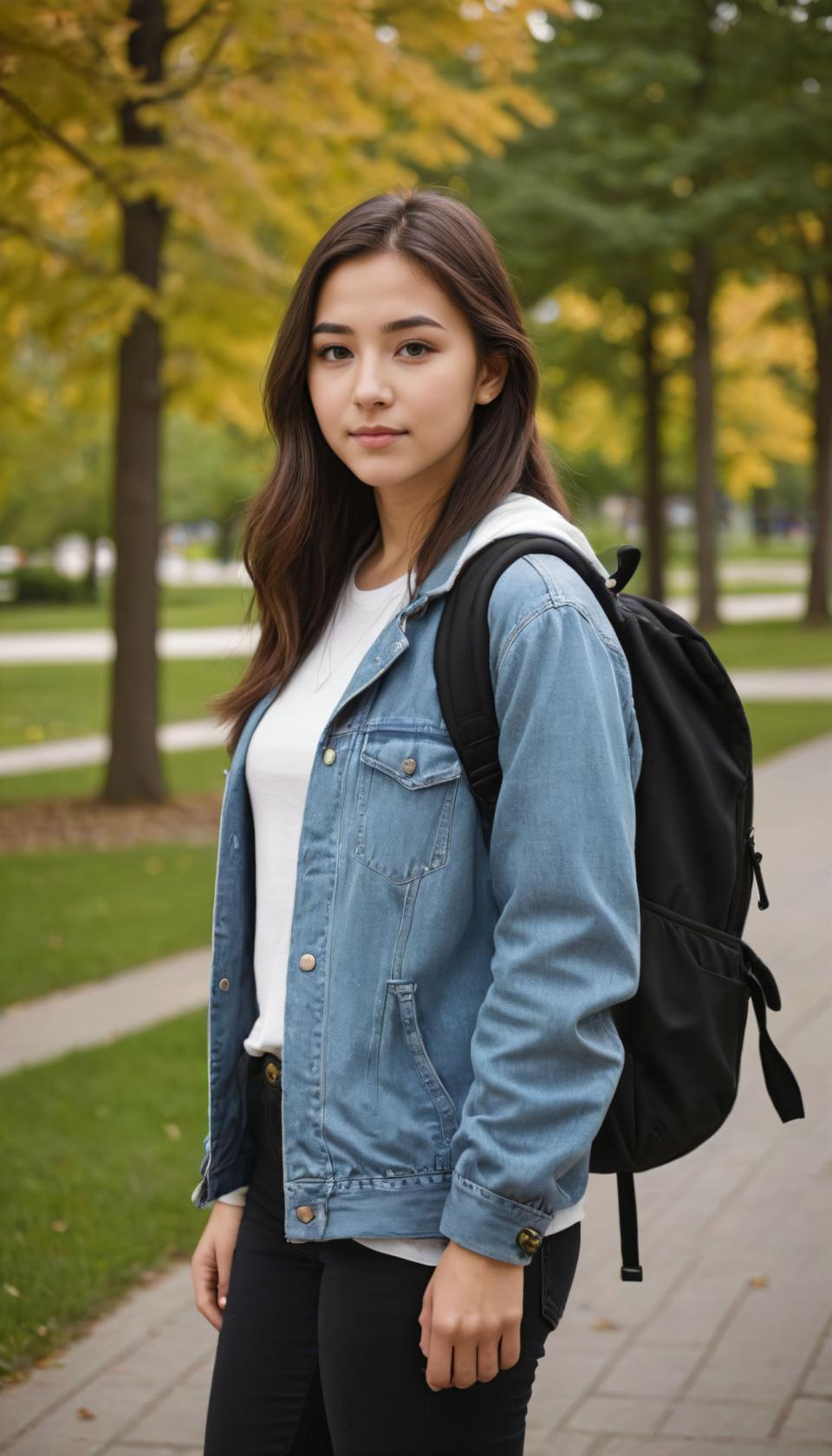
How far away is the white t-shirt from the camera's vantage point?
6.97 ft

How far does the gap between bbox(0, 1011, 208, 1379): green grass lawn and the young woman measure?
197 centimetres

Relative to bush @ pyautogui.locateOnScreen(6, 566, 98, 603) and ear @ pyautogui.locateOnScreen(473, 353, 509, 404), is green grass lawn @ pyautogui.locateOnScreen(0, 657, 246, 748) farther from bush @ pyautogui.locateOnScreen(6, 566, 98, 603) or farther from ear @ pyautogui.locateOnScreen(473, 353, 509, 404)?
bush @ pyautogui.locateOnScreen(6, 566, 98, 603)

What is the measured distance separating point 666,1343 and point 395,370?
2.68m

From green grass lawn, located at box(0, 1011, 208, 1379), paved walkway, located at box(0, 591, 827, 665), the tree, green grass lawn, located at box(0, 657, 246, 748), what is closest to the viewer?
green grass lawn, located at box(0, 1011, 208, 1379)

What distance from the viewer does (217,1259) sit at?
91.4 inches

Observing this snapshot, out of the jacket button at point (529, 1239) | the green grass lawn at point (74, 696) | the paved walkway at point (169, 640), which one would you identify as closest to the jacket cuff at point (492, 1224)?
the jacket button at point (529, 1239)

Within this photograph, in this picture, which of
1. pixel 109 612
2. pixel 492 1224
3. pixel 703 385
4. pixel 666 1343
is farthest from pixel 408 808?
pixel 109 612

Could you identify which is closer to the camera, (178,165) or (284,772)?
(284,772)

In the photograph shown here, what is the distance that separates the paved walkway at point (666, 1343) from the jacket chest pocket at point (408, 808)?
2.03 m

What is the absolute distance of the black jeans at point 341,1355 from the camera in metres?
1.92

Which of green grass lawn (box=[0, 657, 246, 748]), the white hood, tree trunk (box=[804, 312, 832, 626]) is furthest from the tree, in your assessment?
tree trunk (box=[804, 312, 832, 626])

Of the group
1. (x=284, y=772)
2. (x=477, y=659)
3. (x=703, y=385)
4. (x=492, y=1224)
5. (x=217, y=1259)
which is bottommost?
(x=217, y=1259)

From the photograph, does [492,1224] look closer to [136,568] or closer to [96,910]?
[96,910]

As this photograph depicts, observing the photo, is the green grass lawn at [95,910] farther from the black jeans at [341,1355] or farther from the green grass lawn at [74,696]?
the green grass lawn at [74,696]
